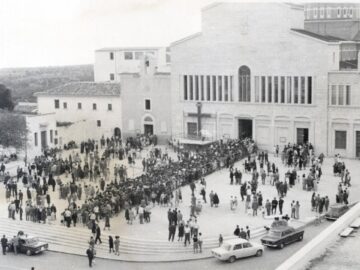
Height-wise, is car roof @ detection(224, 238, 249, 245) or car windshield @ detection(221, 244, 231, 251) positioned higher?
car roof @ detection(224, 238, 249, 245)

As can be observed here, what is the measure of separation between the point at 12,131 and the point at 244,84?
1772 cm

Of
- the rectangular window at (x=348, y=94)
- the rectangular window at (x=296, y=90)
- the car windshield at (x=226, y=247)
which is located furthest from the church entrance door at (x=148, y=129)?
the car windshield at (x=226, y=247)

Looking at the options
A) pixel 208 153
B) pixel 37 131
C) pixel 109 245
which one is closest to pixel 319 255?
pixel 109 245

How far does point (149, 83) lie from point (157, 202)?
23.3 m

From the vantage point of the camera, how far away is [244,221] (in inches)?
1199

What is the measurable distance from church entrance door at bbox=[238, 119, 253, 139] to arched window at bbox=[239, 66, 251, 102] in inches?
71.5

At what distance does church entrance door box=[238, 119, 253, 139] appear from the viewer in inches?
2007

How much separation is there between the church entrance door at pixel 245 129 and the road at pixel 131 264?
946 inches

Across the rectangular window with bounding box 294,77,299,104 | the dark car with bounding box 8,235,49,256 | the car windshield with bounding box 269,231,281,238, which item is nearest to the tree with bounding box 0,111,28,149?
the dark car with bounding box 8,235,49,256

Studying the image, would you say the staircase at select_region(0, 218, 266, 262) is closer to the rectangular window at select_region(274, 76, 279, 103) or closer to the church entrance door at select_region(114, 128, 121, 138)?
the rectangular window at select_region(274, 76, 279, 103)

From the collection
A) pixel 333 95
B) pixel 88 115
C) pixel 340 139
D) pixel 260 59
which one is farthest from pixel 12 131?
pixel 340 139

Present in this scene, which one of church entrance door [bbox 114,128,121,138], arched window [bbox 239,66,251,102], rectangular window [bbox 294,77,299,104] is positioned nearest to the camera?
rectangular window [bbox 294,77,299,104]

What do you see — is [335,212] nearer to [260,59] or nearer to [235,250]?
[235,250]

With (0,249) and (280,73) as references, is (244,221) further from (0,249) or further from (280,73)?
(280,73)
